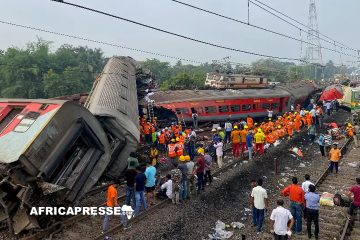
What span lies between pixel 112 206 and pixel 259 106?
18653mm

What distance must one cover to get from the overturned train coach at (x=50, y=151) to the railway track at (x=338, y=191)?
5660mm

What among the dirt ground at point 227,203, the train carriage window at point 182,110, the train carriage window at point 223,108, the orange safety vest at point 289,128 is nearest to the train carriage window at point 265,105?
the train carriage window at point 223,108

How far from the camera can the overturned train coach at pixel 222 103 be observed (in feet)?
76.2

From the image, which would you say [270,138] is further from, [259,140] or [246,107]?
[246,107]

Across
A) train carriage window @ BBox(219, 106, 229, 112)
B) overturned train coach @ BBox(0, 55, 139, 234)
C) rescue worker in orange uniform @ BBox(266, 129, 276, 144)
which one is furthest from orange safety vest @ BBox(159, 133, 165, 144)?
train carriage window @ BBox(219, 106, 229, 112)

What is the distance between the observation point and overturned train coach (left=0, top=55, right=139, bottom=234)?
833 centimetres

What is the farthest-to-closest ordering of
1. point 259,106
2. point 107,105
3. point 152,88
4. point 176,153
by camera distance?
1. point 152,88
2. point 259,106
3. point 176,153
4. point 107,105

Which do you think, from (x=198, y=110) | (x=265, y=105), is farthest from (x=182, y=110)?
(x=265, y=105)

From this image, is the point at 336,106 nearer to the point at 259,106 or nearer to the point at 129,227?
the point at 259,106

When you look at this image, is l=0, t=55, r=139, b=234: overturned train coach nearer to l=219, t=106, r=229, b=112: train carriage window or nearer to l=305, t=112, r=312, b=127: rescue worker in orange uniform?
l=219, t=106, r=229, b=112: train carriage window

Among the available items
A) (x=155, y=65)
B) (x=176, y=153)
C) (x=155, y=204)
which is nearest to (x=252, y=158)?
(x=176, y=153)

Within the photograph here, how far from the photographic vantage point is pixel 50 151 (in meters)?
8.98

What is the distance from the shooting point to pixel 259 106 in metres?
26.5

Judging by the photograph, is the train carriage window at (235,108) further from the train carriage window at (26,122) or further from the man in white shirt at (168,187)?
the train carriage window at (26,122)
